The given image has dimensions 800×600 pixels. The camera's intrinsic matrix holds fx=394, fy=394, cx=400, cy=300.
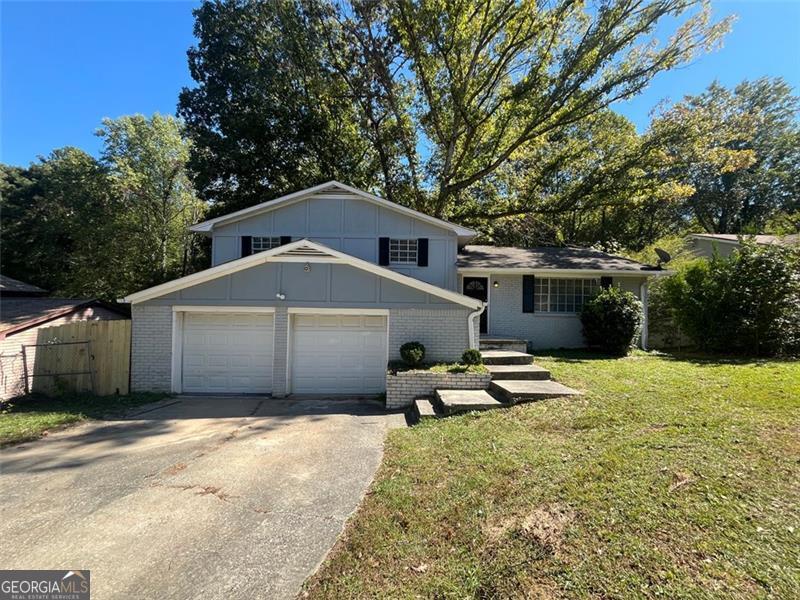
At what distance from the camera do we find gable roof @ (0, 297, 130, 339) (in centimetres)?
971

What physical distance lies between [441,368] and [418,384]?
76 centimetres

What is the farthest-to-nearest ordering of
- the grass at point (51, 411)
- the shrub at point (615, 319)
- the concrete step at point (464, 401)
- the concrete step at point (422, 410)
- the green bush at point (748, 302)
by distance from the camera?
the shrub at point (615, 319) → the green bush at point (748, 302) → the concrete step at point (422, 410) → the concrete step at point (464, 401) → the grass at point (51, 411)

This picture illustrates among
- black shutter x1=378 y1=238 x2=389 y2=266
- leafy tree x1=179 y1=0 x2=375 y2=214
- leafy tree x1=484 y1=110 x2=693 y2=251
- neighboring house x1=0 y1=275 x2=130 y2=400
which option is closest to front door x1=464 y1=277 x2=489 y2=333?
black shutter x1=378 y1=238 x2=389 y2=266

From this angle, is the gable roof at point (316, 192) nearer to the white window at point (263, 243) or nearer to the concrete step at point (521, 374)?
the white window at point (263, 243)

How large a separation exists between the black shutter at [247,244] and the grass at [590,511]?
9050 mm

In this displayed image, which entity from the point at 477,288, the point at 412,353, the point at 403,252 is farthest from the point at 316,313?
the point at 477,288

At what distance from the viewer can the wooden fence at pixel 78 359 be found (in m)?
9.38

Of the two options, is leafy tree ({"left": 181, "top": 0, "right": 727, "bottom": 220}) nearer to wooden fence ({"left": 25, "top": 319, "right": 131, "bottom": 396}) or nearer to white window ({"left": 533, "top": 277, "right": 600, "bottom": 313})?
white window ({"left": 533, "top": 277, "right": 600, "bottom": 313})

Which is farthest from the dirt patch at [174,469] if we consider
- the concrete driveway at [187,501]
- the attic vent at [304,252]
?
the attic vent at [304,252]

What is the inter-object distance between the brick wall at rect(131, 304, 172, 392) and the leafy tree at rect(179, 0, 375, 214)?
9450mm

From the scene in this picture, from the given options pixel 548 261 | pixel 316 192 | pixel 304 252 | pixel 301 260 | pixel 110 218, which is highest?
pixel 110 218

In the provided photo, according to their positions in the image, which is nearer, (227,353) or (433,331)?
(433,331)

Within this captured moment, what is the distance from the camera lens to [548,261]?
14.0 metres

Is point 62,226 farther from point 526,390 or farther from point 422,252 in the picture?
point 526,390
